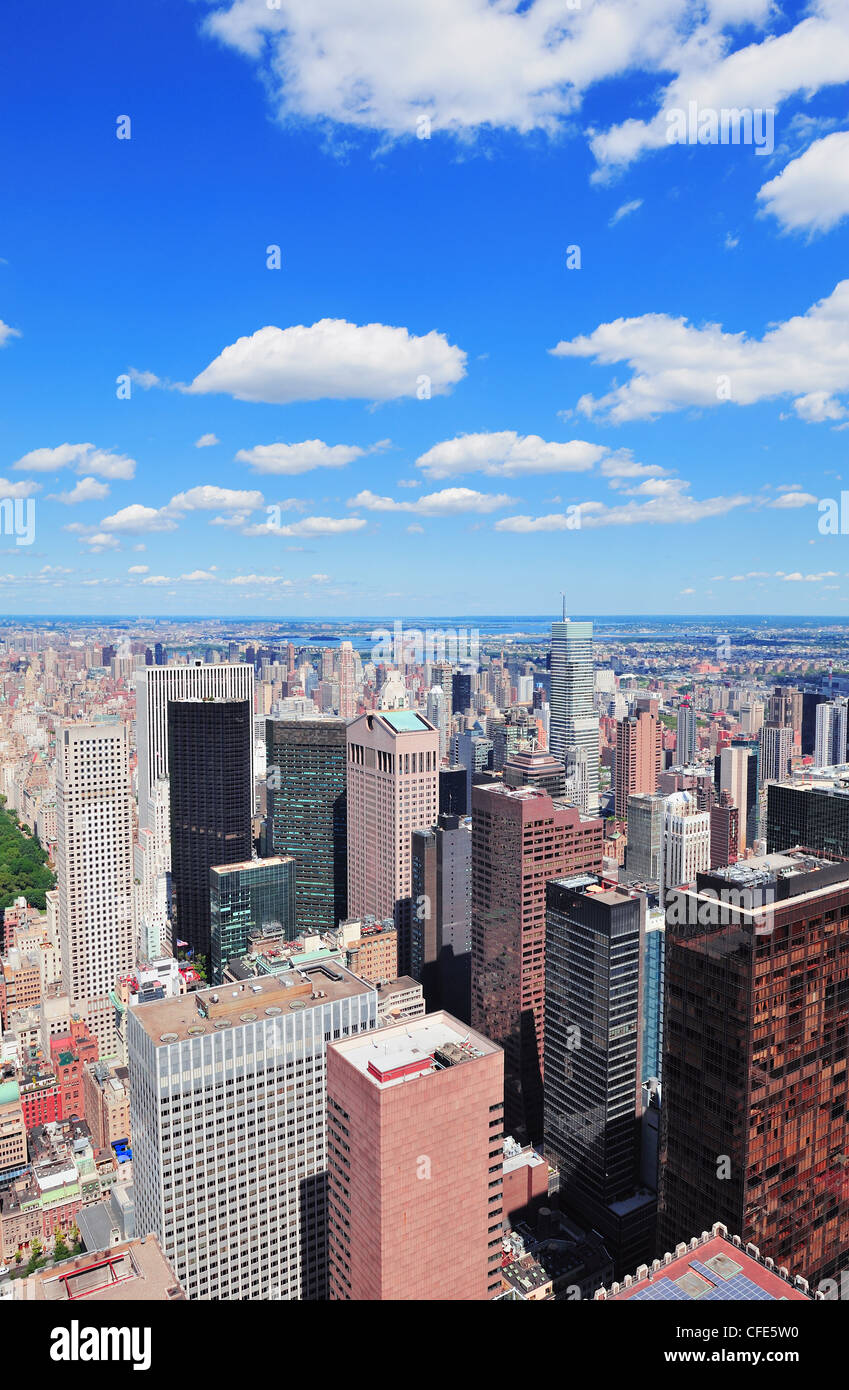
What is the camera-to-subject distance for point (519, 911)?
22.6 m

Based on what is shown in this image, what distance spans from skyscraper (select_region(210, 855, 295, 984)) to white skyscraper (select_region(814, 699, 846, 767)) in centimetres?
2963

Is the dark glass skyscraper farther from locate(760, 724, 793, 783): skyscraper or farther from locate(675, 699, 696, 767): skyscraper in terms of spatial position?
locate(675, 699, 696, 767): skyscraper

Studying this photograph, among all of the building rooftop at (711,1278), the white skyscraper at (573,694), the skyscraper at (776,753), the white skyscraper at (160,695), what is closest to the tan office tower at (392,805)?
the white skyscraper at (160,695)

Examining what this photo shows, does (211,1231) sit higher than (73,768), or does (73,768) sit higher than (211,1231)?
(73,768)

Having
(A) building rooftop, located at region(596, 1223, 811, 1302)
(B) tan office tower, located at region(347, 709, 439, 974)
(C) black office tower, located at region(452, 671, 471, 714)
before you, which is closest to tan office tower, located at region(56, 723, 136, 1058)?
(B) tan office tower, located at region(347, 709, 439, 974)

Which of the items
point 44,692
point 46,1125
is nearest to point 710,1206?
point 46,1125

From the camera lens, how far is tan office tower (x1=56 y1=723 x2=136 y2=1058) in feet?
96.7

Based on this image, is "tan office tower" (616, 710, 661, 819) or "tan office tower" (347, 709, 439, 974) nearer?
"tan office tower" (347, 709, 439, 974)

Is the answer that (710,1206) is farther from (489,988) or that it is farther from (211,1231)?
(489,988)

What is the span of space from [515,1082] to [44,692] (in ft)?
109

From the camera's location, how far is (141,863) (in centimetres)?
3788

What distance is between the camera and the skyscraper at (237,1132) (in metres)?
12.8
